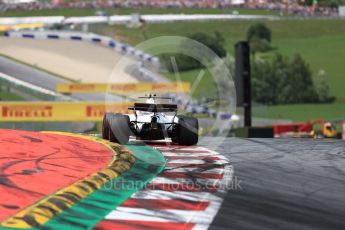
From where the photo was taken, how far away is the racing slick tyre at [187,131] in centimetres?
1381

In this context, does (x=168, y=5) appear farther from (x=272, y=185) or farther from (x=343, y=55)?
(x=272, y=185)

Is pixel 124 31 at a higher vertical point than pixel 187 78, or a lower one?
higher

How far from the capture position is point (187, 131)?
14.0 m

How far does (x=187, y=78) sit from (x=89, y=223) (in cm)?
6641

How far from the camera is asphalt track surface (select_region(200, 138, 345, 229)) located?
21.2 feet

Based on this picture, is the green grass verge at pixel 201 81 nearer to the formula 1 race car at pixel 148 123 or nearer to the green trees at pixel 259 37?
the green trees at pixel 259 37

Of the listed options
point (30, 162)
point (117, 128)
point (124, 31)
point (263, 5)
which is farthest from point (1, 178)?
point (263, 5)

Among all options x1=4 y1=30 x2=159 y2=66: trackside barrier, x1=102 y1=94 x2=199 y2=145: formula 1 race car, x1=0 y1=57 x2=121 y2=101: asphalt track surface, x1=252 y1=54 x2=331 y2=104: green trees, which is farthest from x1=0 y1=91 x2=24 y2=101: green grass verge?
x1=102 y1=94 x2=199 y2=145: formula 1 race car

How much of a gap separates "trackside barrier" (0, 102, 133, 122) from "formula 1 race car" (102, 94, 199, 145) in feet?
63.6

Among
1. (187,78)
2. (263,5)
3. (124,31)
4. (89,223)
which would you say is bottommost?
(89,223)

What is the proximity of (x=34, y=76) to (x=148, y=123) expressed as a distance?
49.4 m

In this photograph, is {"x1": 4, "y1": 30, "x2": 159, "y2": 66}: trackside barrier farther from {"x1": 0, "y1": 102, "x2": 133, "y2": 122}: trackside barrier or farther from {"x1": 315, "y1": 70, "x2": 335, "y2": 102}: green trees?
{"x1": 0, "y1": 102, "x2": 133, "y2": 122}: trackside barrier

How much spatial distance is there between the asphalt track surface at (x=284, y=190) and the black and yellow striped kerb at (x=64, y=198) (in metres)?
1.74

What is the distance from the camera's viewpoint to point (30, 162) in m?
9.21
